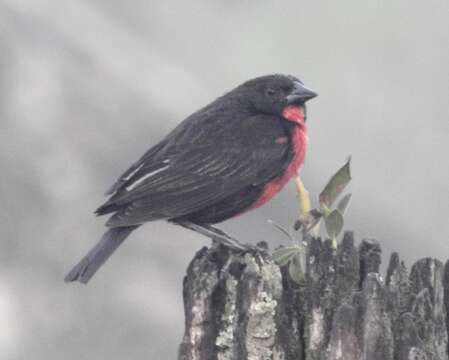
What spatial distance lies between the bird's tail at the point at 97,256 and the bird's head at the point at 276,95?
79 cm

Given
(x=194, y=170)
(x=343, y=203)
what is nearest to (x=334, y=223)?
(x=343, y=203)

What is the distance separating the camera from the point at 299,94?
6379mm

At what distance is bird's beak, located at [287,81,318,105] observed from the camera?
251 inches

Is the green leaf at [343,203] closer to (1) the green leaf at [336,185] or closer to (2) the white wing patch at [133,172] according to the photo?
(1) the green leaf at [336,185]

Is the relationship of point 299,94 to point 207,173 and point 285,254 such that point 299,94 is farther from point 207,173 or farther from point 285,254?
point 285,254

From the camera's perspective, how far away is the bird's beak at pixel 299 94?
251 inches

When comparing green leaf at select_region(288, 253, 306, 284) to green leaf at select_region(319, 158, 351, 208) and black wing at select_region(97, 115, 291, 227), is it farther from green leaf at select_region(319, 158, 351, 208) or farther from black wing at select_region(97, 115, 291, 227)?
black wing at select_region(97, 115, 291, 227)

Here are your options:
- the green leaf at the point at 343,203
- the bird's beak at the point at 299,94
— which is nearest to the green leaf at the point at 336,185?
the green leaf at the point at 343,203

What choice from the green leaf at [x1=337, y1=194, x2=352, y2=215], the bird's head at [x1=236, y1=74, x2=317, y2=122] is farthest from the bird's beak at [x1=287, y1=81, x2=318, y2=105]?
the green leaf at [x1=337, y1=194, x2=352, y2=215]

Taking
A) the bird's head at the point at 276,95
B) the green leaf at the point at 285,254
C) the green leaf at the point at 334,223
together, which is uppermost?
the bird's head at the point at 276,95

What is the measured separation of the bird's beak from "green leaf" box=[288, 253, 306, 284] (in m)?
1.55

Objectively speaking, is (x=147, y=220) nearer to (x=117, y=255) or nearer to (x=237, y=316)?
(x=237, y=316)

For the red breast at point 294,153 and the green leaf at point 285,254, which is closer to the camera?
the green leaf at point 285,254

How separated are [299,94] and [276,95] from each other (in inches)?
4.0
